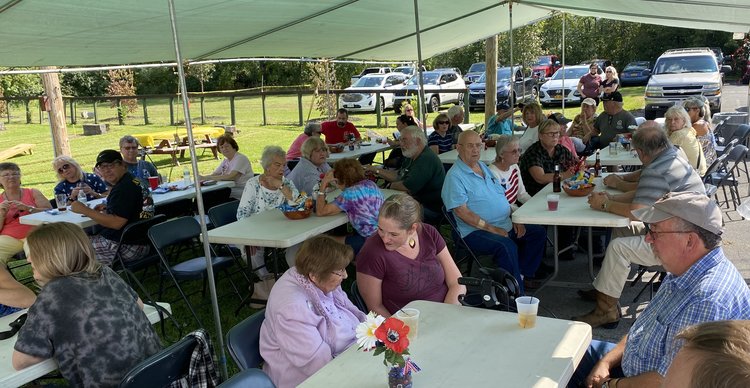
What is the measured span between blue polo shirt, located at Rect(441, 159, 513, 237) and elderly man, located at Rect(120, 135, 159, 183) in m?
3.63

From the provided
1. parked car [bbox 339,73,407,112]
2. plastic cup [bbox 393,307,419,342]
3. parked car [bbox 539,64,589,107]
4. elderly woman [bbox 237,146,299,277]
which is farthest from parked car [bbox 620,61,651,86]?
plastic cup [bbox 393,307,419,342]

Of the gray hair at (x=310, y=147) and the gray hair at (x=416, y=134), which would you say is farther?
the gray hair at (x=310, y=147)

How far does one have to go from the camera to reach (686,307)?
2.18 metres

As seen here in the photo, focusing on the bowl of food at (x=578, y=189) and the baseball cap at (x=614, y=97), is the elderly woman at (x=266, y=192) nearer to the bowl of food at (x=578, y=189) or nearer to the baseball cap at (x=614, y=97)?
the bowl of food at (x=578, y=189)

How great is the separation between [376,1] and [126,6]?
2.57 metres

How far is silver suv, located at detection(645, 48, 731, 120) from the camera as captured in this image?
616 inches

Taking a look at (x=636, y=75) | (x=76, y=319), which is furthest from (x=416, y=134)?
(x=636, y=75)

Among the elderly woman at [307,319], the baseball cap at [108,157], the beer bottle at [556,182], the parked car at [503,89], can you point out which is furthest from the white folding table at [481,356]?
the parked car at [503,89]

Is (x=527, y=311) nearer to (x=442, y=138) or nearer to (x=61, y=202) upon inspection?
(x=61, y=202)

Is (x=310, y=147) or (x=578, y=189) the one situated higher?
(x=310, y=147)

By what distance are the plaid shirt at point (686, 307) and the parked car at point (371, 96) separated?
1749 centimetres

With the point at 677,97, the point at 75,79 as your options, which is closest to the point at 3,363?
the point at 677,97

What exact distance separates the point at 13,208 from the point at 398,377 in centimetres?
459

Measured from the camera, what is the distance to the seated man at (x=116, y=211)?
4.80 meters
